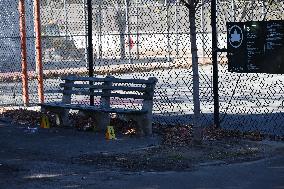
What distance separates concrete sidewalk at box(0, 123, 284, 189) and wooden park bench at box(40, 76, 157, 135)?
0.50 m

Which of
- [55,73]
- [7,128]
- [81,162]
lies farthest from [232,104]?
[55,73]

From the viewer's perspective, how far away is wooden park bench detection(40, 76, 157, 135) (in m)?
9.81

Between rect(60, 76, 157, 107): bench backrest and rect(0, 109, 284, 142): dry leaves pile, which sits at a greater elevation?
rect(60, 76, 157, 107): bench backrest

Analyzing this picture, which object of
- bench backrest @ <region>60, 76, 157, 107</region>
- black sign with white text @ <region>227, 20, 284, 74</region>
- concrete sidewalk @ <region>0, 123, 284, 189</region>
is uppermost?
black sign with white text @ <region>227, 20, 284, 74</region>

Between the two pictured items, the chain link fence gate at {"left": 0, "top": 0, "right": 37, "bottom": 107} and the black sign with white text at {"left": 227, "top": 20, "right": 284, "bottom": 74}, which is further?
the chain link fence gate at {"left": 0, "top": 0, "right": 37, "bottom": 107}

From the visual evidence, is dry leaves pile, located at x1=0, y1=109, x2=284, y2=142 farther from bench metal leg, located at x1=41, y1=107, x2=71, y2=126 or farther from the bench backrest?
the bench backrest

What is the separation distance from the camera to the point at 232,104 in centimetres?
1436

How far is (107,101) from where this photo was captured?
421 inches

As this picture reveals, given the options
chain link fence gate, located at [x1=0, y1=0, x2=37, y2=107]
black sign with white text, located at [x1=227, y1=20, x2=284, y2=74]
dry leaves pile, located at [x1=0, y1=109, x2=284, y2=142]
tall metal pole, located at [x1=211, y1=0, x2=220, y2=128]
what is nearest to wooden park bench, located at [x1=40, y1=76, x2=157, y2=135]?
dry leaves pile, located at [x1=0, y1=109, x2=284, y2=142]

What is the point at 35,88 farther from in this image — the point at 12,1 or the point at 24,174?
the point at 24,174

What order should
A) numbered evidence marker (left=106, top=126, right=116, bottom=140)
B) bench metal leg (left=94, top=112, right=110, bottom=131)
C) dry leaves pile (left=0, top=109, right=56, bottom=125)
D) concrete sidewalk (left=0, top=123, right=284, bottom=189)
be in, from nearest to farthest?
concrete sidewalk (left=0, top=123, right=284, bottom=189) < numbered evidence marker (left=106, top=126, right=116, bottom=140) < bench metal leg (left=94, top=112, right=110, bottom=131) < dry leaves pile (left=0, top=109, right=56, bottom=125)

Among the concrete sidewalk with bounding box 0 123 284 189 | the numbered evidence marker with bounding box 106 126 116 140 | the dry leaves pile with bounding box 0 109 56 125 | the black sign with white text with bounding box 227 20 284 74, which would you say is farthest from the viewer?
the dry leaves pile with bounding box 0 109 56 125

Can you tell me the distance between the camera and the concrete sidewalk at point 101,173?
6.85 m

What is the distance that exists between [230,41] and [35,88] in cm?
1221
